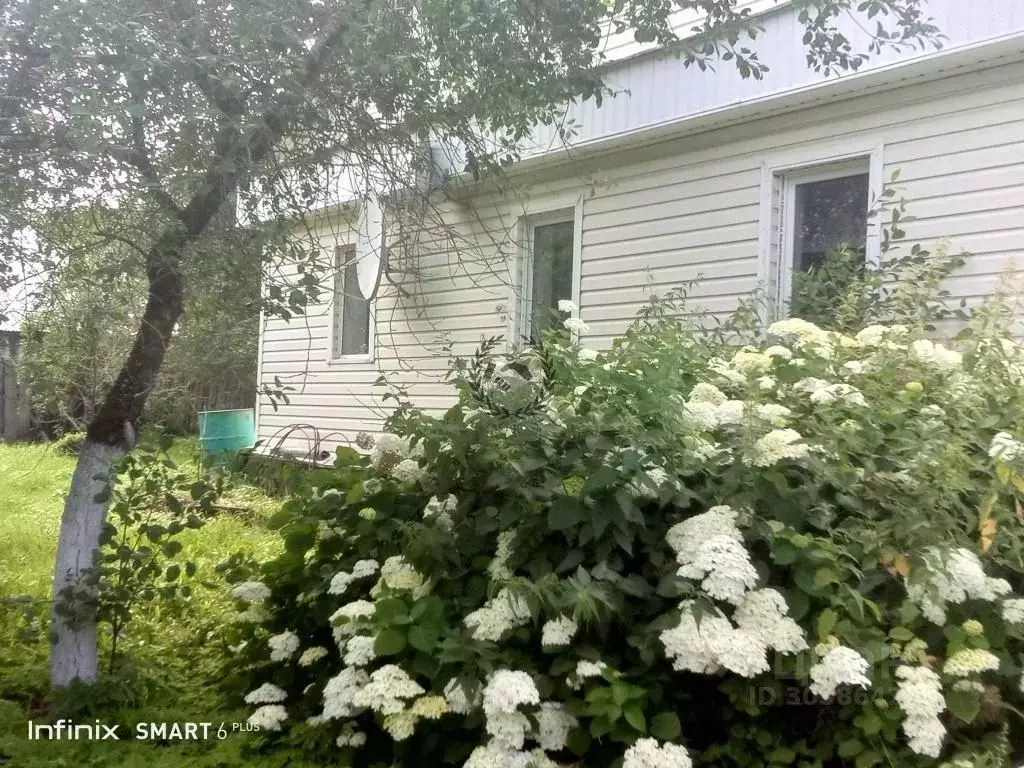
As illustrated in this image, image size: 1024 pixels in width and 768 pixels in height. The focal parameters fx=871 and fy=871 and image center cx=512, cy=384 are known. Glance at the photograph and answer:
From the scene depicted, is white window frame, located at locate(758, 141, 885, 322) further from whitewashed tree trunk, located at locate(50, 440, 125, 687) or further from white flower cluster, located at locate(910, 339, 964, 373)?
whitewashed tree trunk, located at locate(50, 440, 125, 687)

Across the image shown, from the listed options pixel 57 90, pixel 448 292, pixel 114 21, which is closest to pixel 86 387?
pixel 57 90

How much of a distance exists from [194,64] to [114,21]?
0.34 metres

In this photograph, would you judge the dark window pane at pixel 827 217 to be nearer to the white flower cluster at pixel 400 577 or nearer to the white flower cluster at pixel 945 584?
the white flower cluster at pixel 945 584

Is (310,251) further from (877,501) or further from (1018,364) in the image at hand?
(1018,364)

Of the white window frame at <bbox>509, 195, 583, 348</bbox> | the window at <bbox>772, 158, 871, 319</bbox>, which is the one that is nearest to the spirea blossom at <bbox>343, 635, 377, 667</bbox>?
the window at <bbox>772, 158, 871, 319</bbox>

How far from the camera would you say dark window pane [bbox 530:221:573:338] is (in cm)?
708

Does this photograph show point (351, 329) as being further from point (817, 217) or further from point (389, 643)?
point (389, 643)

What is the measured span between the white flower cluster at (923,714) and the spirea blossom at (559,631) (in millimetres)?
867

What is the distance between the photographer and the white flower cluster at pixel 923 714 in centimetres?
224

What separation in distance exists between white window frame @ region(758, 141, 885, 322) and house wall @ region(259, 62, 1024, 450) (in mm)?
21

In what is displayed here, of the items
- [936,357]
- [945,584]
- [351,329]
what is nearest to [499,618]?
[945,584]

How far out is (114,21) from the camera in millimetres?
3232

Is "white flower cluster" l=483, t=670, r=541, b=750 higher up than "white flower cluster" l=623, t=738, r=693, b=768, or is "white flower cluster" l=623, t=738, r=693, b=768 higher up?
"white flower cluster" l=483, t=670, r=541, b=750

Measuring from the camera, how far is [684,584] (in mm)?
2334
